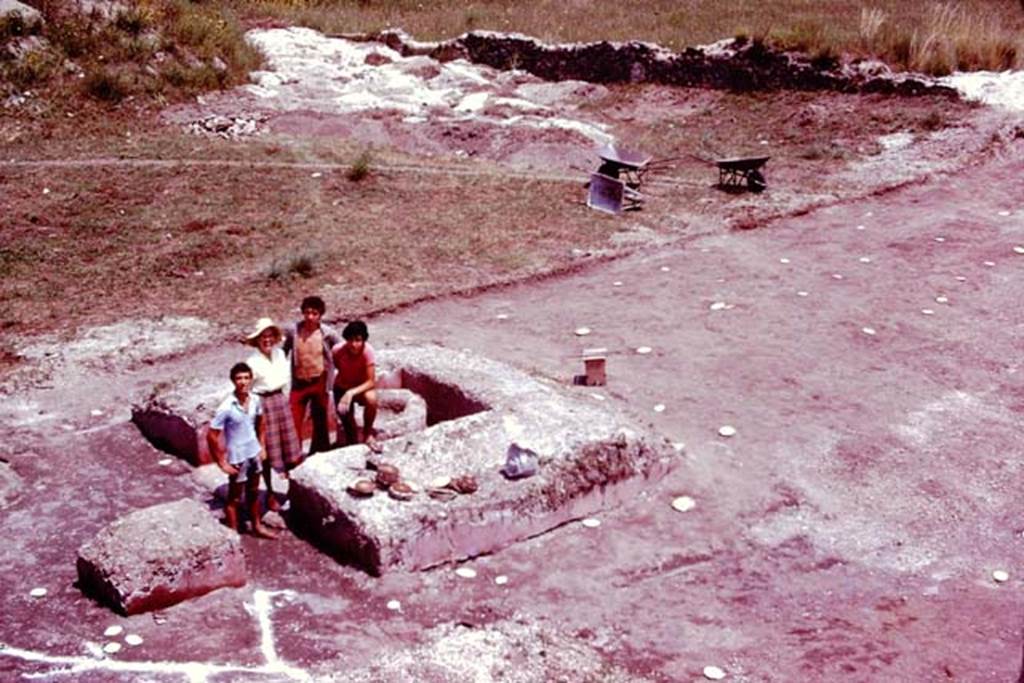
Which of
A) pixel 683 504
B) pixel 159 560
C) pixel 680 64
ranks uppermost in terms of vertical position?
pixel 680 64

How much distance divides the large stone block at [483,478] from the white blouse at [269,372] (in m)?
0.53

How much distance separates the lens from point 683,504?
7.52m

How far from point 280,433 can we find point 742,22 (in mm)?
17000

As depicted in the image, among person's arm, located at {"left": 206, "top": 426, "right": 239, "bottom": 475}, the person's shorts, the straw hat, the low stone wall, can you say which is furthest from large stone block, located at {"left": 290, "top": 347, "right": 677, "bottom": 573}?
the low stone wall

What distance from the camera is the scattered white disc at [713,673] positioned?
19.2 feet

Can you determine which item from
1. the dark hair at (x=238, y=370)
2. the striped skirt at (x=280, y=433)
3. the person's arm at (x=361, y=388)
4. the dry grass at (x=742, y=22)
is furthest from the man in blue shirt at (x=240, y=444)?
the dry grass at (x=742, y=22)

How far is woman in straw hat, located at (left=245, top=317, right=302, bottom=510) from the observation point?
7.28 m

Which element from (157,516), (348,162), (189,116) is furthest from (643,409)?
(189,116)

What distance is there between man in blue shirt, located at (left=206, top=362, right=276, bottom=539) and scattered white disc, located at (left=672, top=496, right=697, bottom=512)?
2.52 metres

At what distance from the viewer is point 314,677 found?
5.76m

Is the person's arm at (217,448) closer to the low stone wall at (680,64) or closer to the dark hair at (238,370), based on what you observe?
the dark hair at (238,370)

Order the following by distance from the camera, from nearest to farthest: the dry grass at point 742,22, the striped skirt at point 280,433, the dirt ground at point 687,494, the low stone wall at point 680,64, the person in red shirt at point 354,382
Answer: the dirt ground at point 687,494 → the striped skirt at point 280,433 → the person in red shirt at point 354,382 → the low stone wall at point 680,64 → the dry grass at point 742,22

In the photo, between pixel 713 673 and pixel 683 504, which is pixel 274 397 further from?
pixel 713 673

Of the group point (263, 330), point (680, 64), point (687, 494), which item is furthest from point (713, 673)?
point (680, 64)
